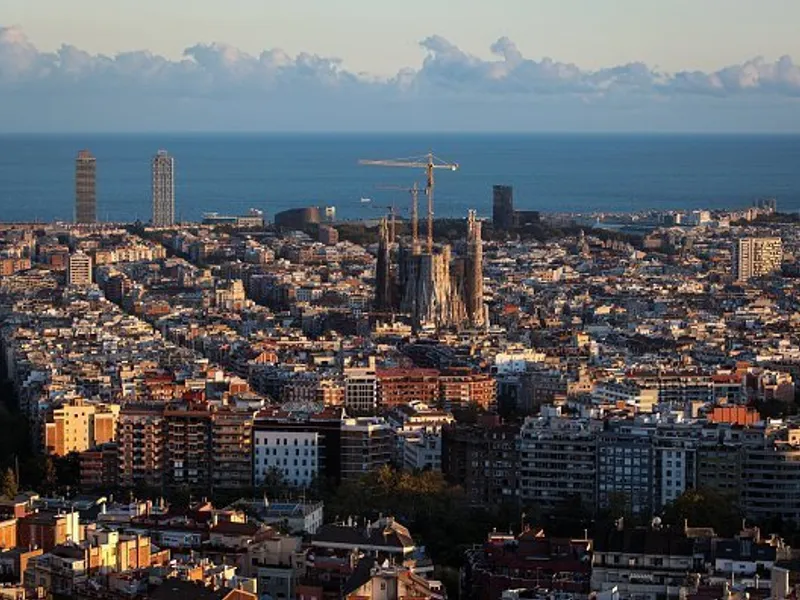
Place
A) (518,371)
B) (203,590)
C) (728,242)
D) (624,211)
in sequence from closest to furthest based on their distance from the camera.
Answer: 1. (203,590)
2. (518,371)
3. (728,242)
4. (624,211)

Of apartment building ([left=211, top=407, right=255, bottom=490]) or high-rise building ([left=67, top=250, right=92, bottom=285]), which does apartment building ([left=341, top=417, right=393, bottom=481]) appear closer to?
apartment building ([left=211, top=407, right=255, bottom=490])

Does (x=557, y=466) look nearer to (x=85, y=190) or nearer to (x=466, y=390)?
(x=466, y=390)

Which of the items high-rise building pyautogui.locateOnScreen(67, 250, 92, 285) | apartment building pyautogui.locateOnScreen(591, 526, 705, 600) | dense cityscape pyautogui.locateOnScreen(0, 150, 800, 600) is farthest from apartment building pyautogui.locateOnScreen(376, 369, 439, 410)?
high-rise building pyautogui.locateOnScreen(67, 250, 92, 285)

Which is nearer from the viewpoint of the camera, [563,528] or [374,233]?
[563,528]

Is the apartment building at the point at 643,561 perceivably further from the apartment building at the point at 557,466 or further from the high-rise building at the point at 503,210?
the high-rise building at the point at 503,210

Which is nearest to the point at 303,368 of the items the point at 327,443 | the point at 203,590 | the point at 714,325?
the point at 327,443

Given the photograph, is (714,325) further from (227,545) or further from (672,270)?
(227,545)

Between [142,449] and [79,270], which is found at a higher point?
[142,449]

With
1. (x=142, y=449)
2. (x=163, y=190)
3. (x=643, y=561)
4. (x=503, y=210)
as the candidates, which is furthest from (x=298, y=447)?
(x=163, y=190)
